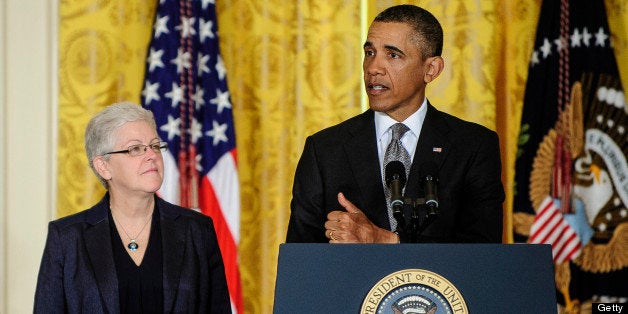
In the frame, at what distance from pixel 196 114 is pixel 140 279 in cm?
191

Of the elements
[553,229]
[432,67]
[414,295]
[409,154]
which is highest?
[432,67]

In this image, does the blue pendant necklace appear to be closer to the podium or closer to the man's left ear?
the podium

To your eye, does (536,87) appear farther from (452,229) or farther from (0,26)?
(0,26)

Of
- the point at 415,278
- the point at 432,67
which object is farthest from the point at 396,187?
the point at 432,67

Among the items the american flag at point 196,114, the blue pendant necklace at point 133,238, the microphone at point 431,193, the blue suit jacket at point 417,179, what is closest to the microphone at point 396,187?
the microphone at point 431,193

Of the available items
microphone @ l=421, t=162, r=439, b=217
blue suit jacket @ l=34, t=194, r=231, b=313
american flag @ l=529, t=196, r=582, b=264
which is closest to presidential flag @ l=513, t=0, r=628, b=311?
american flag @ l=529, t=196, r=582, b=264

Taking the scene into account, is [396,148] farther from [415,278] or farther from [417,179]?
[415,278]

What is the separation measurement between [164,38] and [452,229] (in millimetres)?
2250

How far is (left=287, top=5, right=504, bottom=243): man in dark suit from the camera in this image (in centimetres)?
287

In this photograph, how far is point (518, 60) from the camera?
4.71m

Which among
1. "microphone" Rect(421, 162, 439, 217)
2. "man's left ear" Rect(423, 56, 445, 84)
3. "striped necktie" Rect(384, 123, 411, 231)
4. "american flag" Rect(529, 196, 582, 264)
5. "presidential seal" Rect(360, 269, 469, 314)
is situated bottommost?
"presidential seal" Rect(360, 269, 469, 314)

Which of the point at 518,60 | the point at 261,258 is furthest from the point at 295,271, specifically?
the point at 518,60

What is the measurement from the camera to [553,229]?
4598mm

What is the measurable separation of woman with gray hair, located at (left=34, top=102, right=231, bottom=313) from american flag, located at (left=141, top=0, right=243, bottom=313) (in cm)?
159
